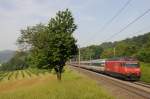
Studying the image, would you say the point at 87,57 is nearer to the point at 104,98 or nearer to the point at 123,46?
the point at 123,46

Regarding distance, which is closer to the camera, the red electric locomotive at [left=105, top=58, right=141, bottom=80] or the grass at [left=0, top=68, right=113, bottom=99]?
the grass at [left=0, top=68, right=113, bottom=99]

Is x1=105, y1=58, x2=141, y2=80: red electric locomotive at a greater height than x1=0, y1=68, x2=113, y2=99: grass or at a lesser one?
greater

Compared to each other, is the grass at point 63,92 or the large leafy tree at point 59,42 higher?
the large leafy tree at point 59,42

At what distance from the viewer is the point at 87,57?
165625 mm

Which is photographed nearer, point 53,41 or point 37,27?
point 53,41

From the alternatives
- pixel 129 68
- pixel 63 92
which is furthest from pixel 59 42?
pixel 63 92

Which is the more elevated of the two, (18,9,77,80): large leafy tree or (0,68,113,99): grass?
(18,9,77,80): large leafy tree

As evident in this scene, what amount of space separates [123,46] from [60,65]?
8142 centimetres

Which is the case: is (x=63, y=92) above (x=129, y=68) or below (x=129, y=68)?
below

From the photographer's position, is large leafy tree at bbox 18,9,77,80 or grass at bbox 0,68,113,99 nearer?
grass at bbox 0,68,113,99

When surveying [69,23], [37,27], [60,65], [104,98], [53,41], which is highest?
[37,27]

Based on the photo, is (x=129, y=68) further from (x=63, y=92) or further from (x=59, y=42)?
(x=63, y=92)

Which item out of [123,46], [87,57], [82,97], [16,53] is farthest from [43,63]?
[87,57]

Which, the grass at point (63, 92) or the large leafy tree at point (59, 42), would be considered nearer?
the grass at point (63, 92)
